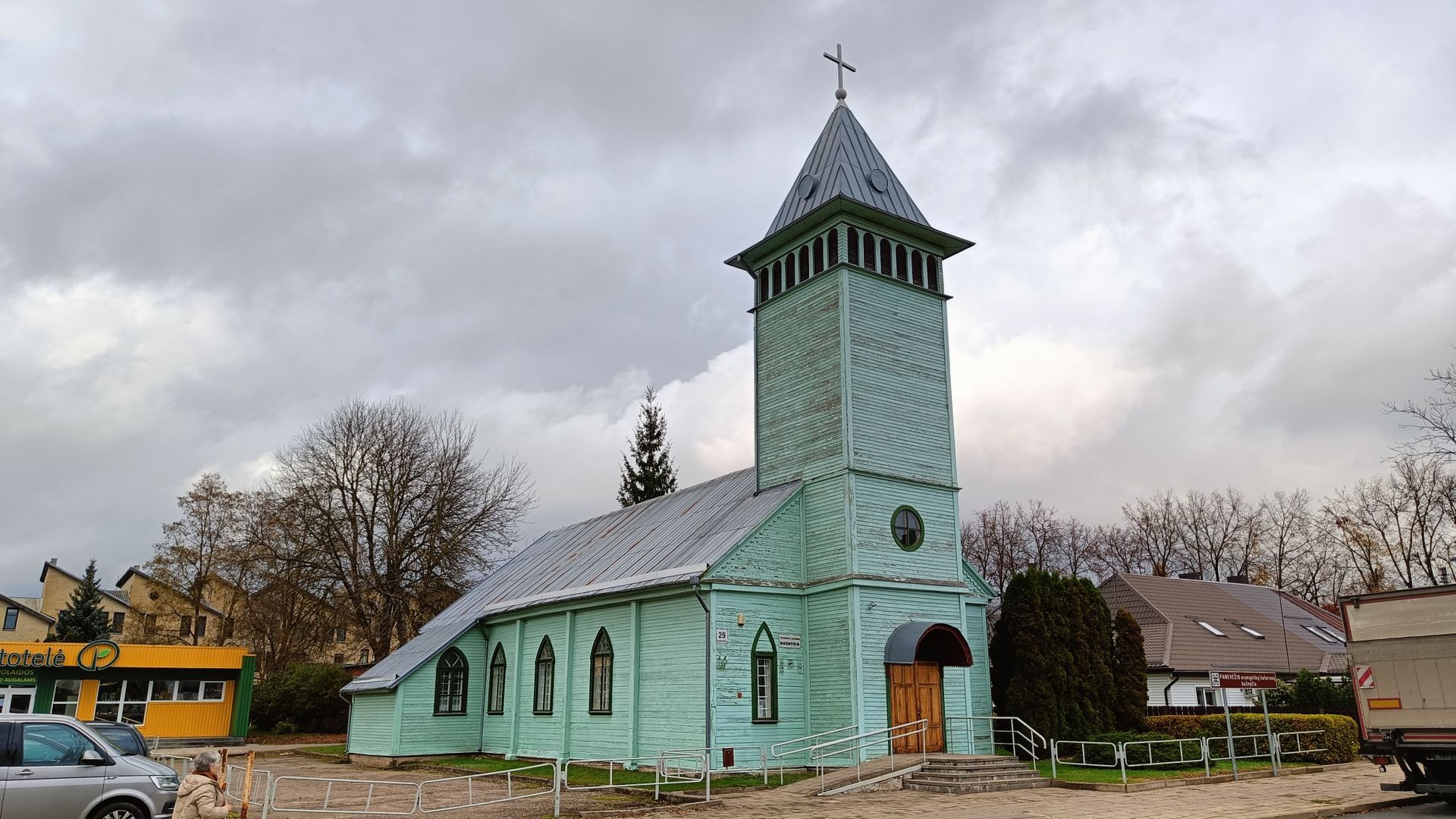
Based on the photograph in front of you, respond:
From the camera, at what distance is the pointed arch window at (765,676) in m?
22.4

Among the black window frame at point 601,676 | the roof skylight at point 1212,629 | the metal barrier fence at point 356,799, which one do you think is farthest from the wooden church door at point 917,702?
→ the roof skylight at point 1212,629

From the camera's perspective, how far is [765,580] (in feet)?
76.4

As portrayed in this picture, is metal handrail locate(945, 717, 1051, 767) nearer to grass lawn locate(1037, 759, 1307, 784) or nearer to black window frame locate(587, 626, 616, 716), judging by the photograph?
grass lawn locate(1037, 759, 1307, 784)

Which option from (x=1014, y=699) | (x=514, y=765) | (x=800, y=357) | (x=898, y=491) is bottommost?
(x=514, y=765)

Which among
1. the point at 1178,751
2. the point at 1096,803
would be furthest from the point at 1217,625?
the point at 1096,803

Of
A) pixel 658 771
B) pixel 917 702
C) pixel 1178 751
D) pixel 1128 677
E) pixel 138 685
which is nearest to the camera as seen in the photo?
pixel 658 771

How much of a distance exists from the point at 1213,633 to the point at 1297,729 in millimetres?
12233

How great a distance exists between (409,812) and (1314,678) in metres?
26.0

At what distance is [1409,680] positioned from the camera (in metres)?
15.5

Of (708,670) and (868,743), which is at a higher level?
(708,670)

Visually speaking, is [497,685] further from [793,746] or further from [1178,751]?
[1178,751]

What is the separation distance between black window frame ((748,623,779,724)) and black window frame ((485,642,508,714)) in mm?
9821

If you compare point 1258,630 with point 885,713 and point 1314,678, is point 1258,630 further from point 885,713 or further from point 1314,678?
point 885,713

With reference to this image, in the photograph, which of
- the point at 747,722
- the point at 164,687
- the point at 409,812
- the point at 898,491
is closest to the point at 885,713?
the point at 747,722
